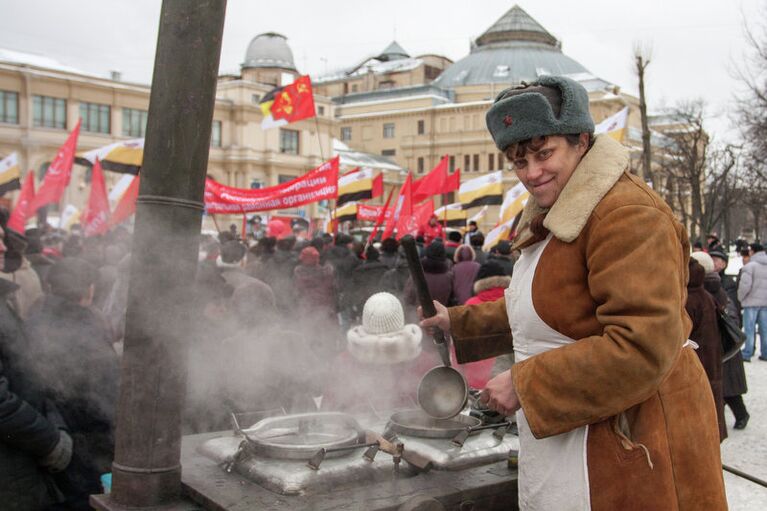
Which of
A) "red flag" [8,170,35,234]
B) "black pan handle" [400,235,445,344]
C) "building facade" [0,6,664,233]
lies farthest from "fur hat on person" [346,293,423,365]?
"building facade" [0,6,664,233]

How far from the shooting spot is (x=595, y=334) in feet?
6.69

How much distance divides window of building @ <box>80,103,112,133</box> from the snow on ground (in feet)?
133

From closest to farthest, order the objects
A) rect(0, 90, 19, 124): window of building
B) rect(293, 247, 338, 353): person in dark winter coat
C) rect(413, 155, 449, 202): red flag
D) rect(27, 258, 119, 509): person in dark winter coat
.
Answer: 1. rect(27, 258, 119, 509): person in dark winter coat
2. rect(293, 247, 338, 353): person in dark winter coat
3. rect(413, 155, 449, 202): red flag
4. rect(0, 90, 19, 124): window of building

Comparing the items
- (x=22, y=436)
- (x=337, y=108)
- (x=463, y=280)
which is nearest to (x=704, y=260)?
(x=463, y=280)

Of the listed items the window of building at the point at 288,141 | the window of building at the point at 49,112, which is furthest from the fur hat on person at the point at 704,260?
the window of building at the point at 288,141

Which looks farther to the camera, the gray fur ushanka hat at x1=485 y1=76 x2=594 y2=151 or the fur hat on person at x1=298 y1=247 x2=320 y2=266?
the fur hat on person at x1=298 y1=247 x2=320 y2=266

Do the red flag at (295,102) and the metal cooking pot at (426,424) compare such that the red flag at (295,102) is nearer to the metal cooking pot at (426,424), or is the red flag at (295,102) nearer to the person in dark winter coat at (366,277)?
the person in dark winter coat at (366,277)

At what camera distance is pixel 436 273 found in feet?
29.2

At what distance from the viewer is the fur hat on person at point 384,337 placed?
4055mm

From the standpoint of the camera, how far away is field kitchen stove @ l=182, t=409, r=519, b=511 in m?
2.50

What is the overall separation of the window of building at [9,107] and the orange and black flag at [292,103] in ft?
102

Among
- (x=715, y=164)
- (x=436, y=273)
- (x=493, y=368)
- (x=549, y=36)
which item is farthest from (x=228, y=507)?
(x=549, y=36)

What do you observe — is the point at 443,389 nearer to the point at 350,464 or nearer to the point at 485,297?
the point at 350,464

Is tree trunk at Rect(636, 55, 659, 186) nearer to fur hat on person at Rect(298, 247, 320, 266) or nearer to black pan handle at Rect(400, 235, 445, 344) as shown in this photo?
fur hat on person at Rect(298, 247, 320, 266)
